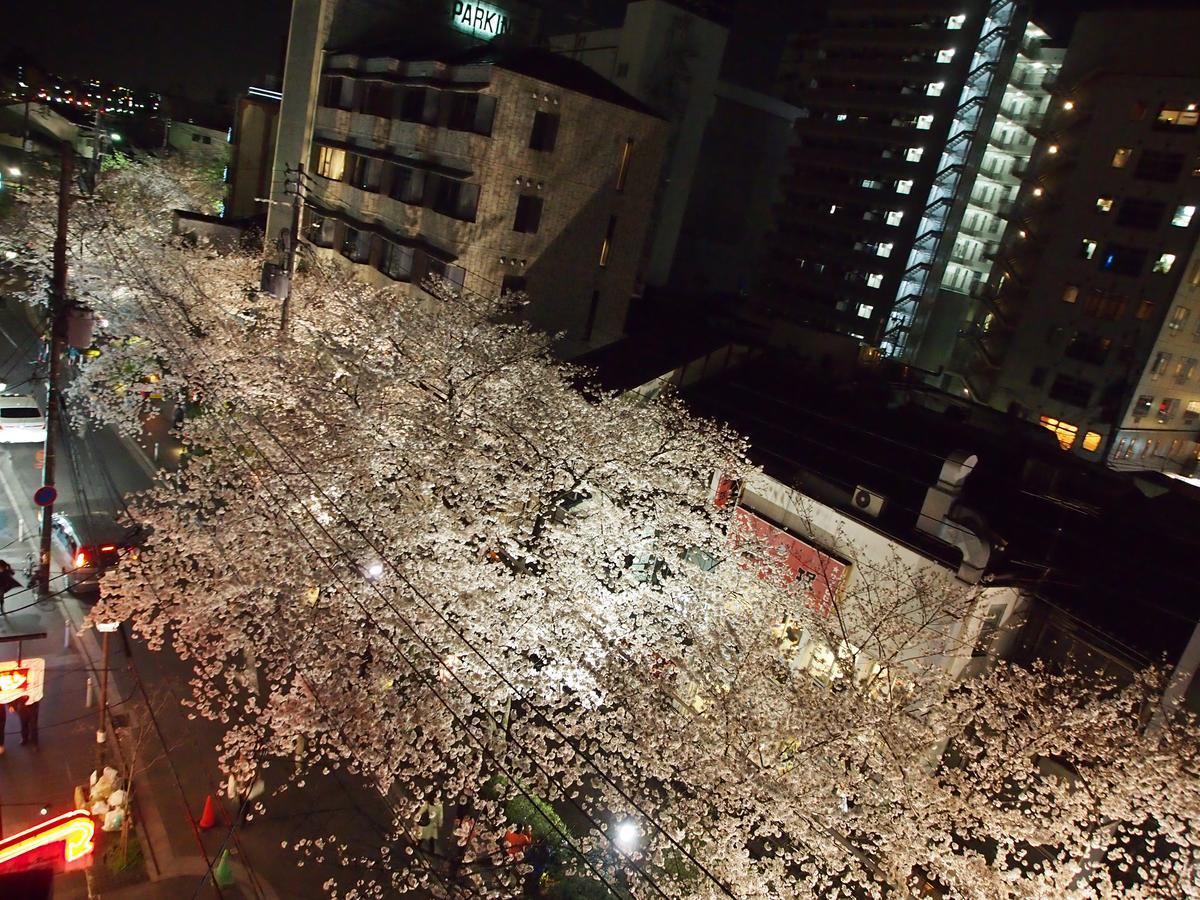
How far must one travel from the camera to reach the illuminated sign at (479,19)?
1442 inches

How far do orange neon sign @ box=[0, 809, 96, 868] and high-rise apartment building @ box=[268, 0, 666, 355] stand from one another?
18241mm

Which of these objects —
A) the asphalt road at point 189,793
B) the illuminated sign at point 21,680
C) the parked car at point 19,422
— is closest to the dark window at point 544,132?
the asphalt road at point 189,793

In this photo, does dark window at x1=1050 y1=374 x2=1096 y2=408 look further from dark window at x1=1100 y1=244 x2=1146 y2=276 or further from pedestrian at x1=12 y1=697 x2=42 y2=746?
pedestrian at x1=12 y1=697 x2=42 y2=746

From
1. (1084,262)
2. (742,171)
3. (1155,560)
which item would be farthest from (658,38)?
(1155,560)

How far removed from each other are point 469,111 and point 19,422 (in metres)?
18.9

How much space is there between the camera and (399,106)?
29.0m

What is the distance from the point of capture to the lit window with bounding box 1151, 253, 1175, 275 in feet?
97.5

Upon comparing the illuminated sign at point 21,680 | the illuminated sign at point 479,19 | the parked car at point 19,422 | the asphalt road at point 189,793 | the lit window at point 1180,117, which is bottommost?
the asphalt road at point 189,793

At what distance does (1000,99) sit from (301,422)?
41.6 metres

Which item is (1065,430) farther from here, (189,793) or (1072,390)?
(189,793)

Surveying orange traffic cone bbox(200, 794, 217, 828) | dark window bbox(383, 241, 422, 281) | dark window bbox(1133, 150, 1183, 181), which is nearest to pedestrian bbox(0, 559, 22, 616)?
orange traffic cone bbox(200, 794, 217, 828)

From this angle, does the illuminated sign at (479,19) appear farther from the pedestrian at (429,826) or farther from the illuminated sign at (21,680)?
the pedestrian at (429,826)

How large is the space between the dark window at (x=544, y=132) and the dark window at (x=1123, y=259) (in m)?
24.8

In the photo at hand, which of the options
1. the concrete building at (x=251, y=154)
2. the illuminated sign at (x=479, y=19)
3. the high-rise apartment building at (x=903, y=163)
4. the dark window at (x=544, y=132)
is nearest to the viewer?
the dark window at (x=544, y=132)
